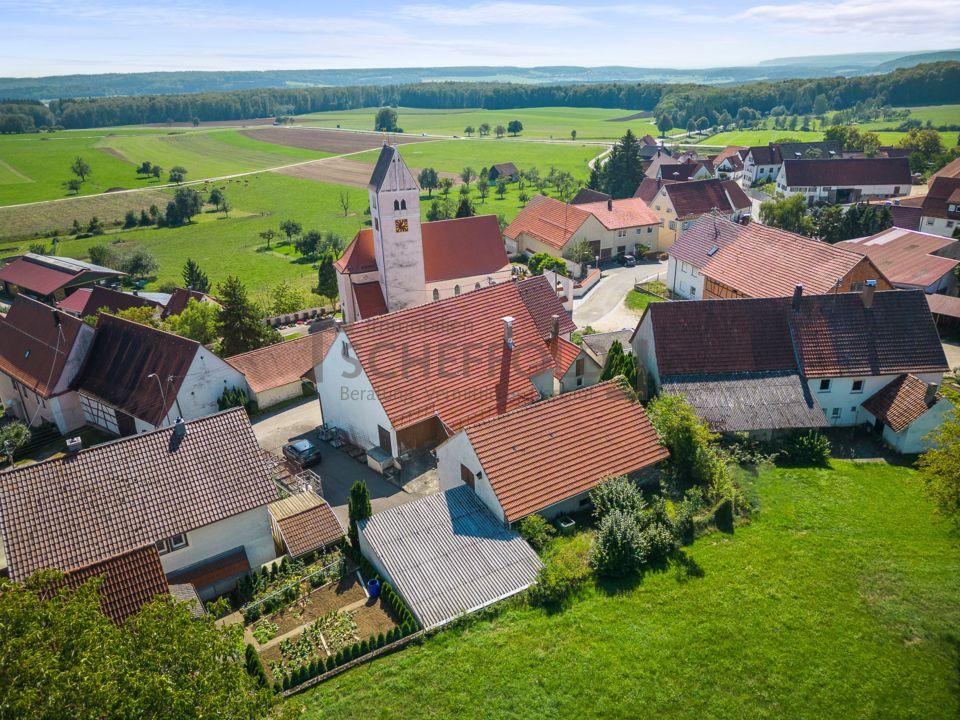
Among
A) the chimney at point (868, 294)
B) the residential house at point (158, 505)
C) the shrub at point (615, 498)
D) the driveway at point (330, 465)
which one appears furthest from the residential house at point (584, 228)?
the residential house at point (158, 505)

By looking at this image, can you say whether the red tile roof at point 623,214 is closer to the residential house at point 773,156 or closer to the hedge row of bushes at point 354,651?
the residential house at point 773,156

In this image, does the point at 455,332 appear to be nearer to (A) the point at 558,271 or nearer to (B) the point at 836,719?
(B) the point at 836,719

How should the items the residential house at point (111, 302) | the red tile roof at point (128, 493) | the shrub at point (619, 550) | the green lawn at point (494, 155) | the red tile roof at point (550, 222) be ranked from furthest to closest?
the green lawn at point (494, 155) → the red tile roof at point (550, 222) → the residential house at point (111, 302) → the shrub at point (619, 550) → the red tile roof at point (128, 493)

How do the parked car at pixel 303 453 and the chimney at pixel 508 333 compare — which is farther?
the chimney at pixel 508 333

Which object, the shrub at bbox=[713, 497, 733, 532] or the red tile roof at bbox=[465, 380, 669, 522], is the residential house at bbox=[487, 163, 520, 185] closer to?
the red tile roof at bbox=[465, 380, 669, 522]

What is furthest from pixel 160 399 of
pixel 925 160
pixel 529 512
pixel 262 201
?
pixel 925 160

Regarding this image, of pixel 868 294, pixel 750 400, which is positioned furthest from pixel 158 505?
pixel 868 294
